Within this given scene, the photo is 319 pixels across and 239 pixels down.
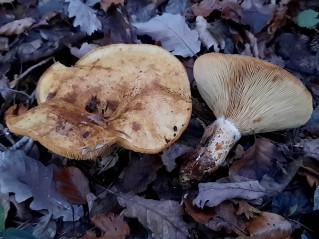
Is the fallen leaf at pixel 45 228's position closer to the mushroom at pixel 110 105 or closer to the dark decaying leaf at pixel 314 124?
the mushroom at pixel 110 105

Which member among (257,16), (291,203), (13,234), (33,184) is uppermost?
(257,16)

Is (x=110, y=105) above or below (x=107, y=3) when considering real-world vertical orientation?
below

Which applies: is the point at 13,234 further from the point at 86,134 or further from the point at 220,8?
the point at 220,8

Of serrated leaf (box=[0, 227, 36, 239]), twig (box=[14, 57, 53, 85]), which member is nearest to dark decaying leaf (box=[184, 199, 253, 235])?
serrated leaf (box=[0, 227, 36, 239])

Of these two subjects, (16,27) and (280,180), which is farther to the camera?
(16,27)

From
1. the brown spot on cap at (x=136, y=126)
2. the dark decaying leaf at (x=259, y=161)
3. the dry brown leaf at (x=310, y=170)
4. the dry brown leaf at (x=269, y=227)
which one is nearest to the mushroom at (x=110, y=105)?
the brown spot on cap at (x=136, y=126)

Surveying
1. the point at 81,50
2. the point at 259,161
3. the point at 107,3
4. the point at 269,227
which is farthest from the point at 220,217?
the point at 107,3

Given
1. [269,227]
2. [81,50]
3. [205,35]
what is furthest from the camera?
[205,35]

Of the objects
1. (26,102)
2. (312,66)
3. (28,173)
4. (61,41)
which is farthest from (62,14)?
(312,66)

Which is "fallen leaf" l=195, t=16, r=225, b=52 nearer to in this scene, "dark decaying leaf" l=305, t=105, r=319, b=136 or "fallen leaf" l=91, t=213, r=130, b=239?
"dark decaying leaf" l=305, t=105, r=319, b=136
